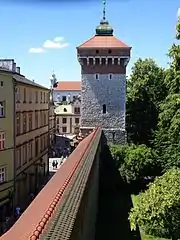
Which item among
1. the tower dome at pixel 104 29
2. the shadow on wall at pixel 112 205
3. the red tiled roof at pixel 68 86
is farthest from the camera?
the red tiled roof at pixel 68 86

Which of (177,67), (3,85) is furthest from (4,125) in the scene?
(177,67)

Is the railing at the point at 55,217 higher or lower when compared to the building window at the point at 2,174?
higher

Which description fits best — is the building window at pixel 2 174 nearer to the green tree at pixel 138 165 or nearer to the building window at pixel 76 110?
the green tree at pixel 138 165

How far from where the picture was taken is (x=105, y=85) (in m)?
43.9

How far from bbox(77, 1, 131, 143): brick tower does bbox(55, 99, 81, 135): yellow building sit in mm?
45363

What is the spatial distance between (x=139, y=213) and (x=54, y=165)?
3138 centimetres

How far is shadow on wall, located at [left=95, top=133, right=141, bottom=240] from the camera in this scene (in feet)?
74.3

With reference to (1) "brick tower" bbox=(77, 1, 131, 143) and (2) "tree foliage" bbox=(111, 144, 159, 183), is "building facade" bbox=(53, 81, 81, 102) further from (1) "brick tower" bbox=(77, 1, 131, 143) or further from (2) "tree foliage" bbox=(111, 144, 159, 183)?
(2) "tree foliage" bbox=(111, 144, 159, 183)

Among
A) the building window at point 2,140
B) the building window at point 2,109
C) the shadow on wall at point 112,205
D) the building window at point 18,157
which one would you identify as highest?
the building window at point 2,109

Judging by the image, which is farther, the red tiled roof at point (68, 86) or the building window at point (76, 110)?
the red tiled roof at point (68, 86)

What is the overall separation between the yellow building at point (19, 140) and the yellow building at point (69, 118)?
47.3 meters

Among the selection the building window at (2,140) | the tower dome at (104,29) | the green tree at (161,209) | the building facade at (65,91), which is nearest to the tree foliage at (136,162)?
the building window at (2,140)

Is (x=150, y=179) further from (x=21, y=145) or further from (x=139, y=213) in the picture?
(x=139, y=213)

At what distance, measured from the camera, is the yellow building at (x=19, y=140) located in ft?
89.8
